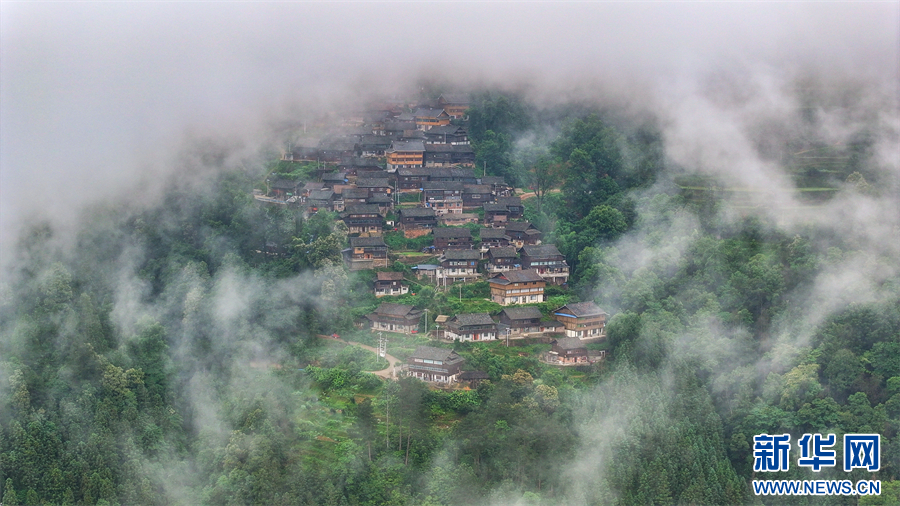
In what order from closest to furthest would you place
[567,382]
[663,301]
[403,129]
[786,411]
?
1. [786,411]
2. [567,382]
3. [663,301]
4. [403,129]

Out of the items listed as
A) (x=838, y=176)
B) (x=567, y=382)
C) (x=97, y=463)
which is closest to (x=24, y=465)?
(x=97, y=463)

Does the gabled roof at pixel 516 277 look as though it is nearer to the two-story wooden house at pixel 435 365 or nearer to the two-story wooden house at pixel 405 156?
the two-story wooden house at pixel 435 365

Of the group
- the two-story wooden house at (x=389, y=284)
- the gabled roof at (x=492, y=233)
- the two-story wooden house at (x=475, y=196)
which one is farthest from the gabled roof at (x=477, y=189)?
the two-story wooden house at (x=389, y=284)

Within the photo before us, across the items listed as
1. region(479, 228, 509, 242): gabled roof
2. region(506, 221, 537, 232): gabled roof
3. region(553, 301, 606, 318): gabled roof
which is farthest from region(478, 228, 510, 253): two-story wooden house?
region(553, 301, 606, 318): gabled roof

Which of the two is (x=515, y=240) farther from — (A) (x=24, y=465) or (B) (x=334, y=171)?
(A) (x=24, y=465)

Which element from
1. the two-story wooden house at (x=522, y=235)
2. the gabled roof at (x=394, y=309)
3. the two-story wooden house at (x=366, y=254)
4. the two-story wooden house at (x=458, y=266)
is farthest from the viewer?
the two-story wooden house at (x=522, y=235)

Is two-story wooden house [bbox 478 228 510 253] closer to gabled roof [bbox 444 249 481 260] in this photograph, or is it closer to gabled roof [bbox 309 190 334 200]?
gabled roof [bbox 444 249 481 260]
